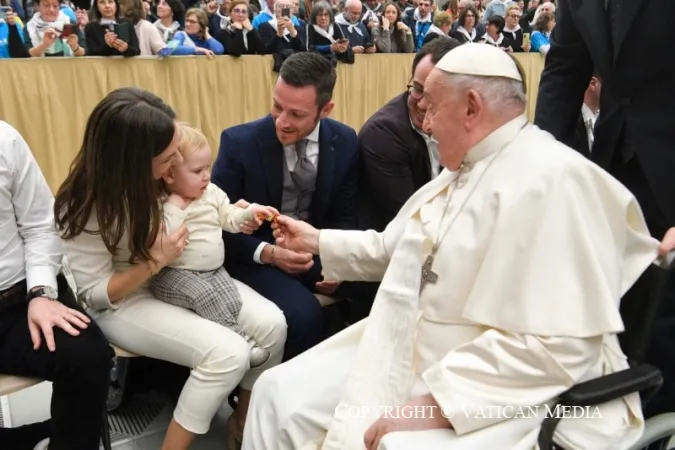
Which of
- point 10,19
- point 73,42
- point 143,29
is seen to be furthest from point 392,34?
point 10,19

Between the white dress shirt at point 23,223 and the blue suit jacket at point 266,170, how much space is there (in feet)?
2.41

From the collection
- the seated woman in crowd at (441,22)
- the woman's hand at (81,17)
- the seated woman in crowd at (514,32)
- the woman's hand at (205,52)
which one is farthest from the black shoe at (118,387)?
the seated woman in crowd at (514,32)

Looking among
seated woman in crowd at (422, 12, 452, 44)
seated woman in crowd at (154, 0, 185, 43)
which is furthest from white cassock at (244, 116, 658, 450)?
seated woman in crowd at (422, 12, 452, 44)

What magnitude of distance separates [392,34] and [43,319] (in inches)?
339

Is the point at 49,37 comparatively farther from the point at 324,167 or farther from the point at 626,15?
the point at 626,15

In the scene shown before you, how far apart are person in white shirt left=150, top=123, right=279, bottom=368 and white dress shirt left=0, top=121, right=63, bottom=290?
0.39 metres

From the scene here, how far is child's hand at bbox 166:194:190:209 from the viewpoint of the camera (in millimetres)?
2355

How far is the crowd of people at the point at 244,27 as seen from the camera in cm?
613

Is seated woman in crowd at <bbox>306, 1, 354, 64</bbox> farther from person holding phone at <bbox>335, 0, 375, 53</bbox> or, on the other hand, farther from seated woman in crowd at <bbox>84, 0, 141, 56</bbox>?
seated woman in crowd at <bbox>84, 0, 141, 56</bbox>

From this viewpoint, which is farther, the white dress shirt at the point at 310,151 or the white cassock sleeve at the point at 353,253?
the white dress shirt at the point at 310,151

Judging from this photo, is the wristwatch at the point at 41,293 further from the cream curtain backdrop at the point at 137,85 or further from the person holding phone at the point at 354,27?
the person holding phone at the point at 354,27

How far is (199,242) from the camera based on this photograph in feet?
7.75

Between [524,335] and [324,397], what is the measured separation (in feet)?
2.06

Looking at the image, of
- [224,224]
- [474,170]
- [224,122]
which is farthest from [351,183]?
[224,122]
